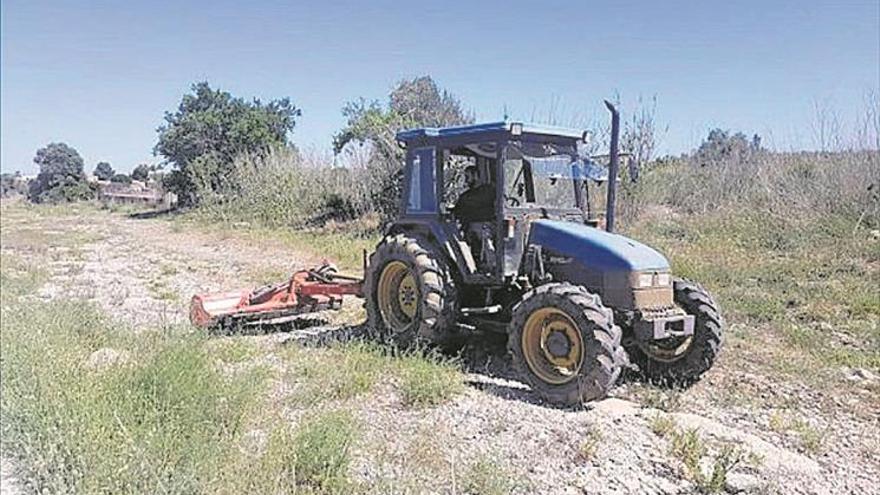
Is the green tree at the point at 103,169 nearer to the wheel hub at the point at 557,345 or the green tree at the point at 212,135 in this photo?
the green tree at the point at 212,135

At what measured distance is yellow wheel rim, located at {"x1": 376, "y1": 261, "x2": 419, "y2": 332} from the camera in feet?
A: 20.4

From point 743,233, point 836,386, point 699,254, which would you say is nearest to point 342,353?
point 836,386

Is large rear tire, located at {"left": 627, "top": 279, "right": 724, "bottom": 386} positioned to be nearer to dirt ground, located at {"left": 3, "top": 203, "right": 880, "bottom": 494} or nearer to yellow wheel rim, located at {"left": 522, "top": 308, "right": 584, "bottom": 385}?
dirt ground, located at {"left": 3, "top": 203, "right": 880, "bottom": 494}

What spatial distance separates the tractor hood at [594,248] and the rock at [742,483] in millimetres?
1634

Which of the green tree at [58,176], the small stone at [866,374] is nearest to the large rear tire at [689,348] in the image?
the small stone at [866,374]

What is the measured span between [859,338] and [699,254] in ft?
11.7

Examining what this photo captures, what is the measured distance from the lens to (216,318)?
6781 millimetres

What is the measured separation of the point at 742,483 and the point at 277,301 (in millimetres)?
4731

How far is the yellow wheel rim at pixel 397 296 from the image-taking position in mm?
6230

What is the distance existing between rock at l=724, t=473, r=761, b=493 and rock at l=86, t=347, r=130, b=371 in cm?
358

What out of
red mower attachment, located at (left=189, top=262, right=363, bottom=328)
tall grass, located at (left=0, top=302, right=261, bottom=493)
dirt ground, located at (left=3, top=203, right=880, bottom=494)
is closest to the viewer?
tall grass, located at (left=0, top=302, right=261, bottom=493)

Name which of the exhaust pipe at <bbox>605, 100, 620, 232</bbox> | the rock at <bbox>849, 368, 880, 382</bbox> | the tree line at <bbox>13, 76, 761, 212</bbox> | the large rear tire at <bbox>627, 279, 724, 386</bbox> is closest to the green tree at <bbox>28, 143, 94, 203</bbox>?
the tree line at <bbox>13, 76, 761, 212</bbox>

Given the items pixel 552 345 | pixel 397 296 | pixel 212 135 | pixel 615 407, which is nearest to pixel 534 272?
pixel 552 345

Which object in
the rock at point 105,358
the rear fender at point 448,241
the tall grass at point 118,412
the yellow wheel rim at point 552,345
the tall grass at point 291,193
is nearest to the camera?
the tall grass at point 118,412
